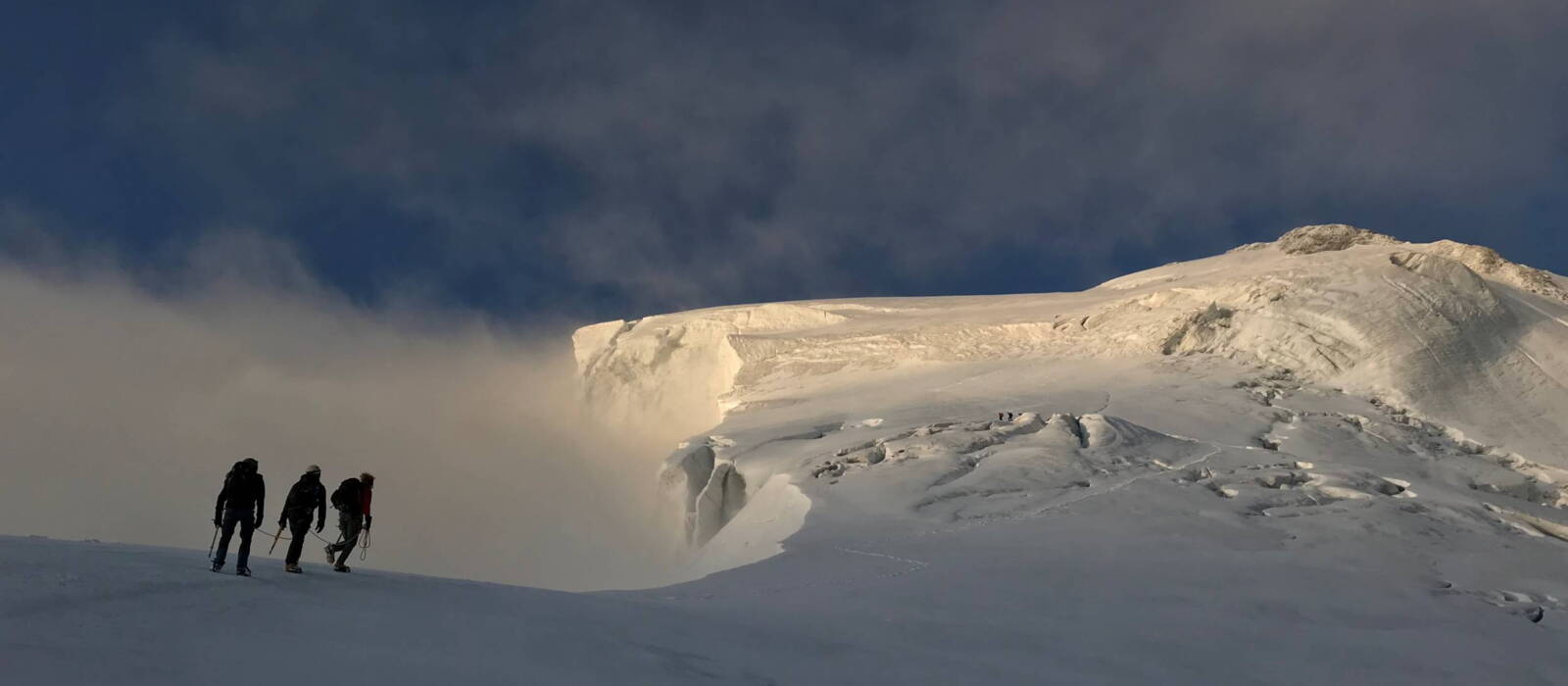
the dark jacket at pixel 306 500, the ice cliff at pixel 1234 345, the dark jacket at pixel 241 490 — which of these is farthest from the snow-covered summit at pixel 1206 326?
the dark jacket at pixel 241 490

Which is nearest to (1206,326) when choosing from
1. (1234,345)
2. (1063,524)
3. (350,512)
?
(1234,345)

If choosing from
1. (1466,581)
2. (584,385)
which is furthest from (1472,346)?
(584,385)

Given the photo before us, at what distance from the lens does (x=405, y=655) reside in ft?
25.3

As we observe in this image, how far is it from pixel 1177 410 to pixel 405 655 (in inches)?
926

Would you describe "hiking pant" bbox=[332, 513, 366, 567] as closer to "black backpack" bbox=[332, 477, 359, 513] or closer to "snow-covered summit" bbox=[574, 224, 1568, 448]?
"black backpack" bbox=[332, 477, 359, 513]

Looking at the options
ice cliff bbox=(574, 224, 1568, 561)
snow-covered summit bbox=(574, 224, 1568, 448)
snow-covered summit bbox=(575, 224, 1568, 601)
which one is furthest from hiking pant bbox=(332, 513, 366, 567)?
snow-covered summit bbox=(574, 224, 1568, 448)

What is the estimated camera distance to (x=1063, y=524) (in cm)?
1925

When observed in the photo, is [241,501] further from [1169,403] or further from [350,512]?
[1169,403]

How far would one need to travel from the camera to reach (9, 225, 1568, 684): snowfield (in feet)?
28.1

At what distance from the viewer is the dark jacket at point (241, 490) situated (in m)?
11.1

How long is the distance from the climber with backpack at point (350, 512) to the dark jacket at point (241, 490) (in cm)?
135

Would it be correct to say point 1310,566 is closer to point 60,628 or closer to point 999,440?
point 999,440

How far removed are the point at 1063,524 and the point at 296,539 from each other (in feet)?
41.8

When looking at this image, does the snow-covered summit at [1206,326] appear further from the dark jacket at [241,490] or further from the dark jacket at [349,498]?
the dark jacket at [241,490]
